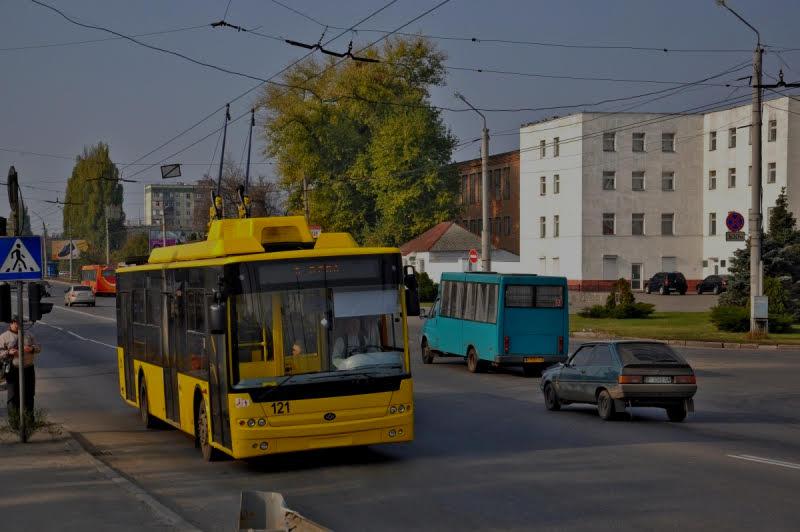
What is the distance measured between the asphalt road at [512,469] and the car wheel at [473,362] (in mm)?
5764

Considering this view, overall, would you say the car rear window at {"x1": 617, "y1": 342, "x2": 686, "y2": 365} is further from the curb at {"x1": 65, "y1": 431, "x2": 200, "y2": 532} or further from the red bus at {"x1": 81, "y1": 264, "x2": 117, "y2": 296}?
the red bus at {"x1": 81, "y1": 264, "x2": 117, "y2": 296}

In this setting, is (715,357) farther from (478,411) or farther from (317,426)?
(317,426)

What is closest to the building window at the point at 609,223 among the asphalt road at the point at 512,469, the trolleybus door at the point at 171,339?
the asphalt road at the point at 512,469

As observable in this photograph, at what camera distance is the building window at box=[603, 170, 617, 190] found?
79375 millimetres

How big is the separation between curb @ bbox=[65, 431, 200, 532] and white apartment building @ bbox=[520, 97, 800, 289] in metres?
65.0

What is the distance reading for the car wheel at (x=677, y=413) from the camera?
19.2 m

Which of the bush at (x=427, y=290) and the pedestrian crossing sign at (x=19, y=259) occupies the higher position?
the pedestrian crossing sign at (x=19, y=259)

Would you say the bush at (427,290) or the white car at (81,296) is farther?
the white car at (81,296)

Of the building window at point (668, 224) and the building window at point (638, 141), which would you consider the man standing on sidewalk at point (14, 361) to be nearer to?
the building window at point (638, 141)

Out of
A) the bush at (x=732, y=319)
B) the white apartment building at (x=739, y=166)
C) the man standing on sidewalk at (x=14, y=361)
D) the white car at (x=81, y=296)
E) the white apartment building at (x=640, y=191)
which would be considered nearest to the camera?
the man standing on sidewalk at (x=14, y=361)

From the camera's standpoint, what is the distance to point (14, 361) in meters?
18.0

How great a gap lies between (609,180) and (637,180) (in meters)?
2.17

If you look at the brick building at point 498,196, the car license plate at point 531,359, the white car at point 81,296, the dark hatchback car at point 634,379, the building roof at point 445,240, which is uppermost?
the brick building at point 498,196

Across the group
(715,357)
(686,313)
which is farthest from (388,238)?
(715,357)
